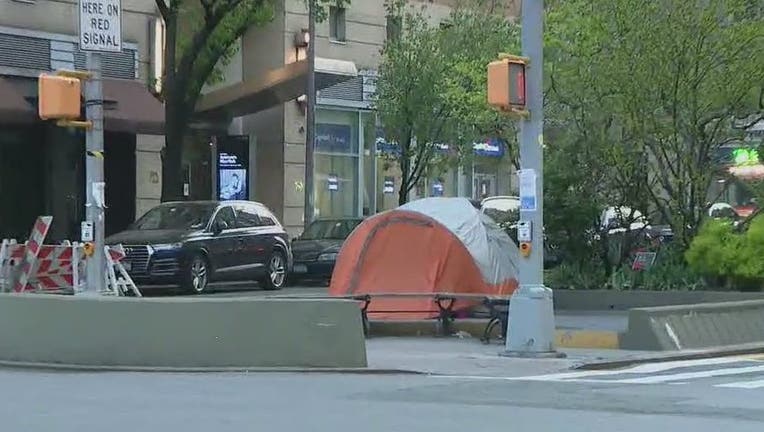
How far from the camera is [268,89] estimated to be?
33.5m

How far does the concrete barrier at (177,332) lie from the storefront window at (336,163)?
2346cm

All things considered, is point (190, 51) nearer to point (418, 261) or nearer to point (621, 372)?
point (418, 261)

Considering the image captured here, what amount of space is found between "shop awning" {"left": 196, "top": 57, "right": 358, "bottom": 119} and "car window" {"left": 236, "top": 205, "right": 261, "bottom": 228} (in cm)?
659

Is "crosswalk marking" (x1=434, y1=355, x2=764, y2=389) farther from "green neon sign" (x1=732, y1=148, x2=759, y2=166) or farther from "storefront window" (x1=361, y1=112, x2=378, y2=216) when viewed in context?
"storefront window" (x1=361, y1=112, x2=378, y2=216)

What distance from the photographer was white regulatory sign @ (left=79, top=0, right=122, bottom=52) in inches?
660

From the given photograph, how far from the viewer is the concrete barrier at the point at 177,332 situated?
1388 centimetres

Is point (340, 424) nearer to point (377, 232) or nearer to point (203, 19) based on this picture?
point (377, 232)

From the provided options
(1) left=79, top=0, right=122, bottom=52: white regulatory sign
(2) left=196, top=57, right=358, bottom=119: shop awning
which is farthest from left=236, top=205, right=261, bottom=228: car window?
(1) left=79, top=0, right=122, bottom=52: white regulatory sign

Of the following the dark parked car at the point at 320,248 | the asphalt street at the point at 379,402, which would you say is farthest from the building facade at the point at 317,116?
the asphalt street at the point at 379,402

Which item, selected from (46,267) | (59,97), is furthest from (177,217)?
(59,97)

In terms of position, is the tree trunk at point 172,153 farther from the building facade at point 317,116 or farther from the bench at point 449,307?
the bench at point 449,307

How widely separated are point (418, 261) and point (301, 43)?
1762 centimetres

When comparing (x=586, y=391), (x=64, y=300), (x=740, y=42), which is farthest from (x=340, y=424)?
(x=740, y=42)

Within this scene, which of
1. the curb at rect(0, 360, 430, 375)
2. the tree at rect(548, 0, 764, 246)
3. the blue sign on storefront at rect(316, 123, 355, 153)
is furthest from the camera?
the blue sign on storefront at rect(316, 123, 355, 153)
